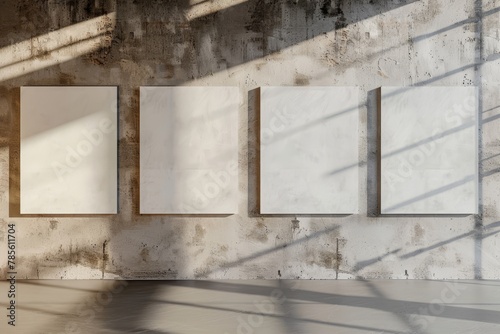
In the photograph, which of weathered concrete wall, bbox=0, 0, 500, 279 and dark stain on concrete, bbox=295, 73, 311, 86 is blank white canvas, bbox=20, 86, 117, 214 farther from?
dark stain on concrete, bbox=295, 73, 311, 86

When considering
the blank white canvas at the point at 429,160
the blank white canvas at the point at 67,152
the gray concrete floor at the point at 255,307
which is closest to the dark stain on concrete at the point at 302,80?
the blank white canvas at the point at 429,160

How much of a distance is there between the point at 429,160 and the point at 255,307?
421cm

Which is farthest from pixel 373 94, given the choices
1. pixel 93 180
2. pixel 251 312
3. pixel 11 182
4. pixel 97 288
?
pixel 11 182

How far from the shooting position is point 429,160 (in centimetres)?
992

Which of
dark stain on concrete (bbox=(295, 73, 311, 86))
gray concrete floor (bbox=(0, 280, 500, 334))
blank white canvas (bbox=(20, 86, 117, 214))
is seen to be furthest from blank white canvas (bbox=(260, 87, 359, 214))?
blank white canvas (bbox=(20, 86, 117, 214))

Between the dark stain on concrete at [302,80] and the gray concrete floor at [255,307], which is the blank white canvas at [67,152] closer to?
the gray concrete floor at [255,307]

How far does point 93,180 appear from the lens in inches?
392

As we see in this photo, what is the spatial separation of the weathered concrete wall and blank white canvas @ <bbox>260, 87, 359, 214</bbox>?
0.73ft

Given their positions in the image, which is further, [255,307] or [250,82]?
[250,82]

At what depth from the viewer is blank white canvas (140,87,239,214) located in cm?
995

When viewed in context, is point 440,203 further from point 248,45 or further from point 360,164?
point 248,45

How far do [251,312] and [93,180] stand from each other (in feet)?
13.1

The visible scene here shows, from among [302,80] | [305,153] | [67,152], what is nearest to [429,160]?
[305,153]

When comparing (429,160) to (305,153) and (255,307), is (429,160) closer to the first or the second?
(305,153)
